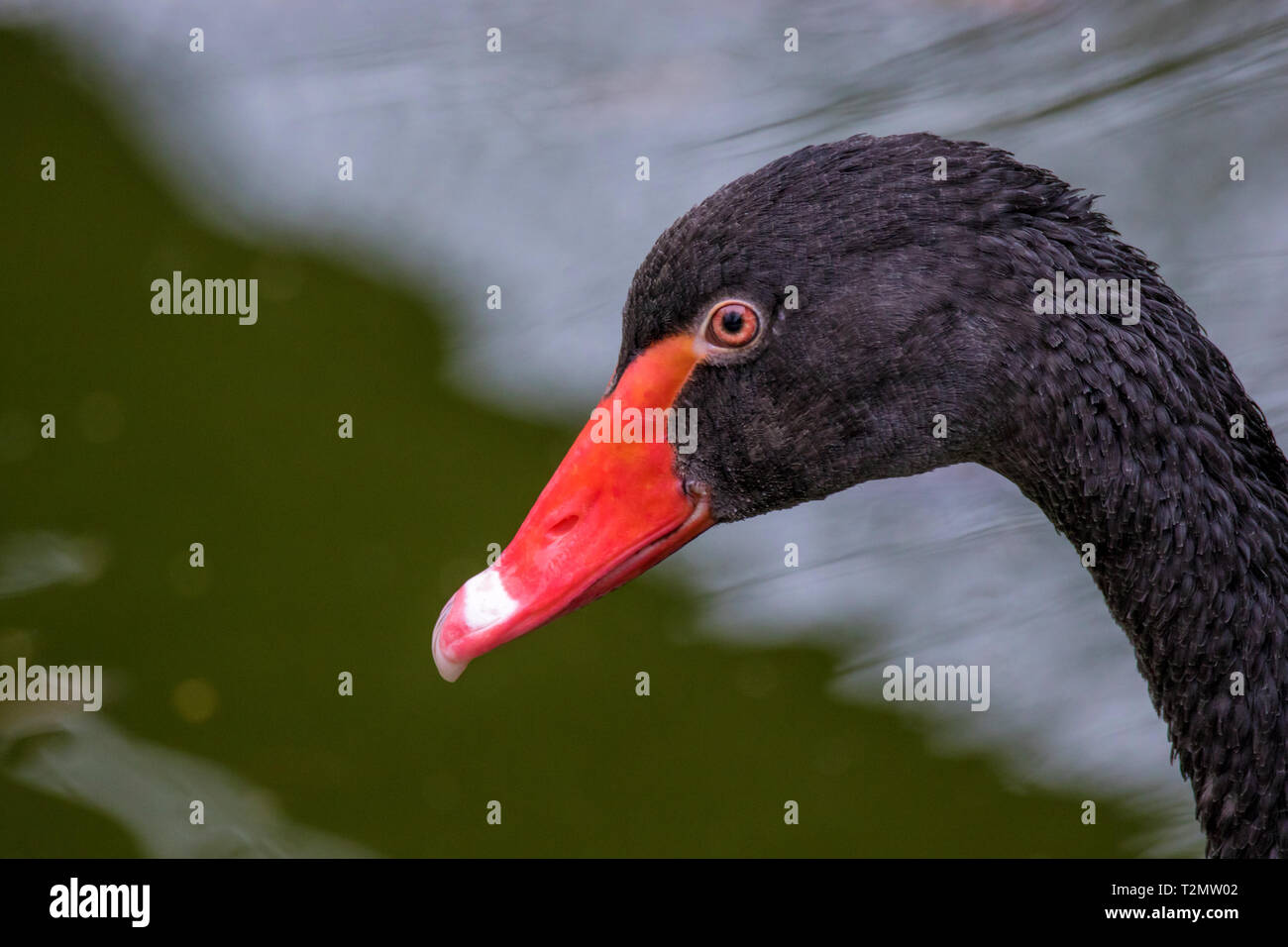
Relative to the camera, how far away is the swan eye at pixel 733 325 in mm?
2643

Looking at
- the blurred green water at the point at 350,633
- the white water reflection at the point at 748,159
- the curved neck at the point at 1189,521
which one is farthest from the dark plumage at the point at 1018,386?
the white water reflection at the point at 748,159

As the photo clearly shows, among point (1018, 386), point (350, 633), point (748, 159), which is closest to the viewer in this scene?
point (1018, 386)

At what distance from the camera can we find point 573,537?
2.77m

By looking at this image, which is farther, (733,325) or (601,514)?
(601,514)

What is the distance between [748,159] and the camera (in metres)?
5.56

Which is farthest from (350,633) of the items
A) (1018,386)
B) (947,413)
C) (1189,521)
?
(1189,521)

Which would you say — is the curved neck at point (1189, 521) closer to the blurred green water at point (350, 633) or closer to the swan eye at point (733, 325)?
the swan eye at point (733, 325)

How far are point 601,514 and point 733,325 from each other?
42 centimetres

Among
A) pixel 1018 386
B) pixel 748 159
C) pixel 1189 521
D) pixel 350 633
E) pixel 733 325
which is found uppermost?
pixel 748 159

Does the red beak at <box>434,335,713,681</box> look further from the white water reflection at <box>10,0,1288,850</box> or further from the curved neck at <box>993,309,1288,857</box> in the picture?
the white water reflection at <box>10,0,1288,850</box>

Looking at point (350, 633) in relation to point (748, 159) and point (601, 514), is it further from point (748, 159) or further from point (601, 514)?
point (748, 159)

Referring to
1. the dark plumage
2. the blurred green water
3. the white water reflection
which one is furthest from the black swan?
the white water reflection
